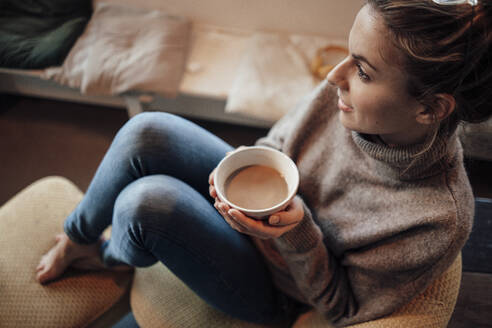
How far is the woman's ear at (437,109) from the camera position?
0.57 m

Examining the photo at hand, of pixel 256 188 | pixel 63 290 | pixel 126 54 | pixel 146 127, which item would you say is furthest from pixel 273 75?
pixel 63 290

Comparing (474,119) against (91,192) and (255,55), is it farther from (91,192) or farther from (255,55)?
(255,55)

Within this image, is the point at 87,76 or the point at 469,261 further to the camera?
the point at 87,76

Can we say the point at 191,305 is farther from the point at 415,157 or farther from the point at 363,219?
the point at 415,157

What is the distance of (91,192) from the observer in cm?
89

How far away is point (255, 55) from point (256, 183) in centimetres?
104

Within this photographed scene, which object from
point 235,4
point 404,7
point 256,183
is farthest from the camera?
point 235,4

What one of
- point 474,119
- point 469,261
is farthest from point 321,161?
point 469,261

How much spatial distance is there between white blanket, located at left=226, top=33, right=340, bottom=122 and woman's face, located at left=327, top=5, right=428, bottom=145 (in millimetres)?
784

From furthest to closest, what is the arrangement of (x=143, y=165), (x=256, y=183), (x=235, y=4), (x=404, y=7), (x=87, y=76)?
1. (x=235, y=4)
2. (x=87, y=76)
3. (x=143, y=165)
4. (x=256, y=183)
5. (x=404, y=7)

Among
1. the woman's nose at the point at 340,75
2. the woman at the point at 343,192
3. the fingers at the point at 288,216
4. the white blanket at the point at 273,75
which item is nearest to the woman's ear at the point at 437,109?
the woman at the point at 343,192

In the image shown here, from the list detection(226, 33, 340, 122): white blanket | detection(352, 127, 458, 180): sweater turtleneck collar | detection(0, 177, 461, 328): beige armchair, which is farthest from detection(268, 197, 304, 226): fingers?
detection(226, 33, 340, 122): white blanket

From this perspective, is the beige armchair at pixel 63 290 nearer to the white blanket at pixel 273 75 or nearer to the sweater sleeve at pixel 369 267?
the sweater sleeve at pixel 369 267

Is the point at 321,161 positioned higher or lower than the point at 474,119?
lower
